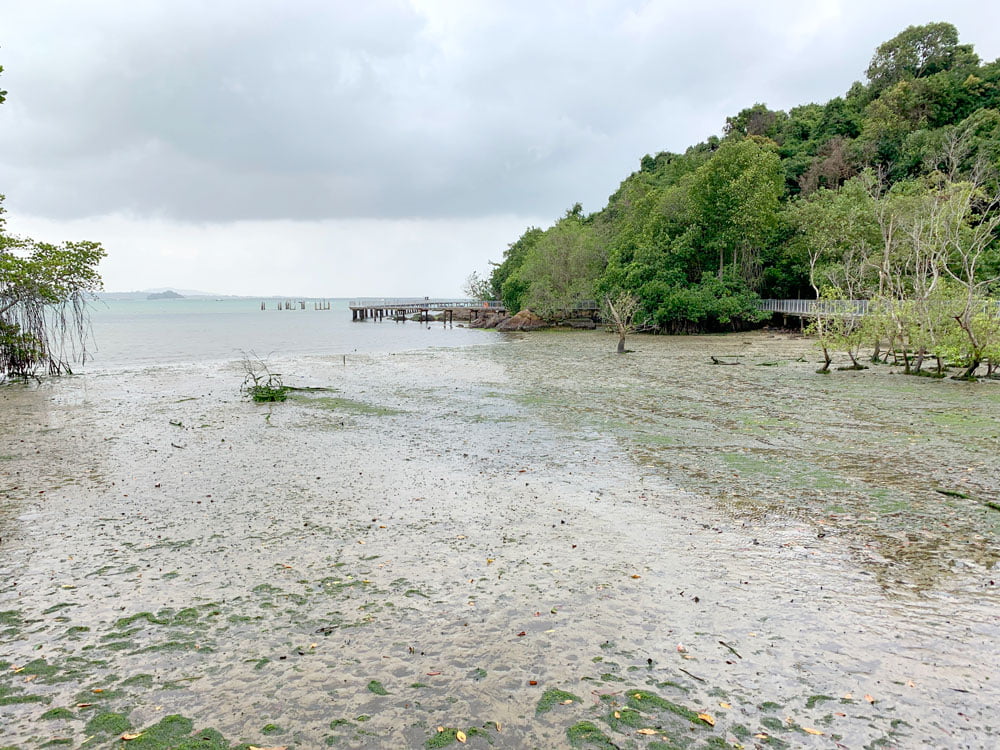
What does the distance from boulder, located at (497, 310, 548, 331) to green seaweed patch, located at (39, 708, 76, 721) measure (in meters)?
51.1

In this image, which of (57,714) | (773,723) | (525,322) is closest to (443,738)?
(773,723)

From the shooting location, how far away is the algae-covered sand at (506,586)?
3646mm

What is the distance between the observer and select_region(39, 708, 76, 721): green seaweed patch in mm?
3615

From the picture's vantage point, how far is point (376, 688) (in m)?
3.93

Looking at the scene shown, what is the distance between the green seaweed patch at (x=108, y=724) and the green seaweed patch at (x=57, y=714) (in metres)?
0.17

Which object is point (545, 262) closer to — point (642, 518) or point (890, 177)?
point (890, 177)

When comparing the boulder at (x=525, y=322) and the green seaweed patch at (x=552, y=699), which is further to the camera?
the boulder at (x=525, y=322)

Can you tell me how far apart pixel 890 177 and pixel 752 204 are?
64.0 feet

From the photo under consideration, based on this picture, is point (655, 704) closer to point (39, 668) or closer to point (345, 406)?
point (39, 668)

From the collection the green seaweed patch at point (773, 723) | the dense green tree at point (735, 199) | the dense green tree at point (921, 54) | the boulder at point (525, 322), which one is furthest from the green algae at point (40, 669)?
the dense green tree at point (921, 54)

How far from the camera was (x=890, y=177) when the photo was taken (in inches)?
1965

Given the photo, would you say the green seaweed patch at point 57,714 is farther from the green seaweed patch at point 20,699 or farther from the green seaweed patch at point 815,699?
the green seaweed patch at point 815,699

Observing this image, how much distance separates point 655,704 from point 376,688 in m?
1.84

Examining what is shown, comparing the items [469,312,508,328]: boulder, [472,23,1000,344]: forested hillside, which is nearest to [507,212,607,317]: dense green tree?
[472,23,1000,344]: forested hillside
